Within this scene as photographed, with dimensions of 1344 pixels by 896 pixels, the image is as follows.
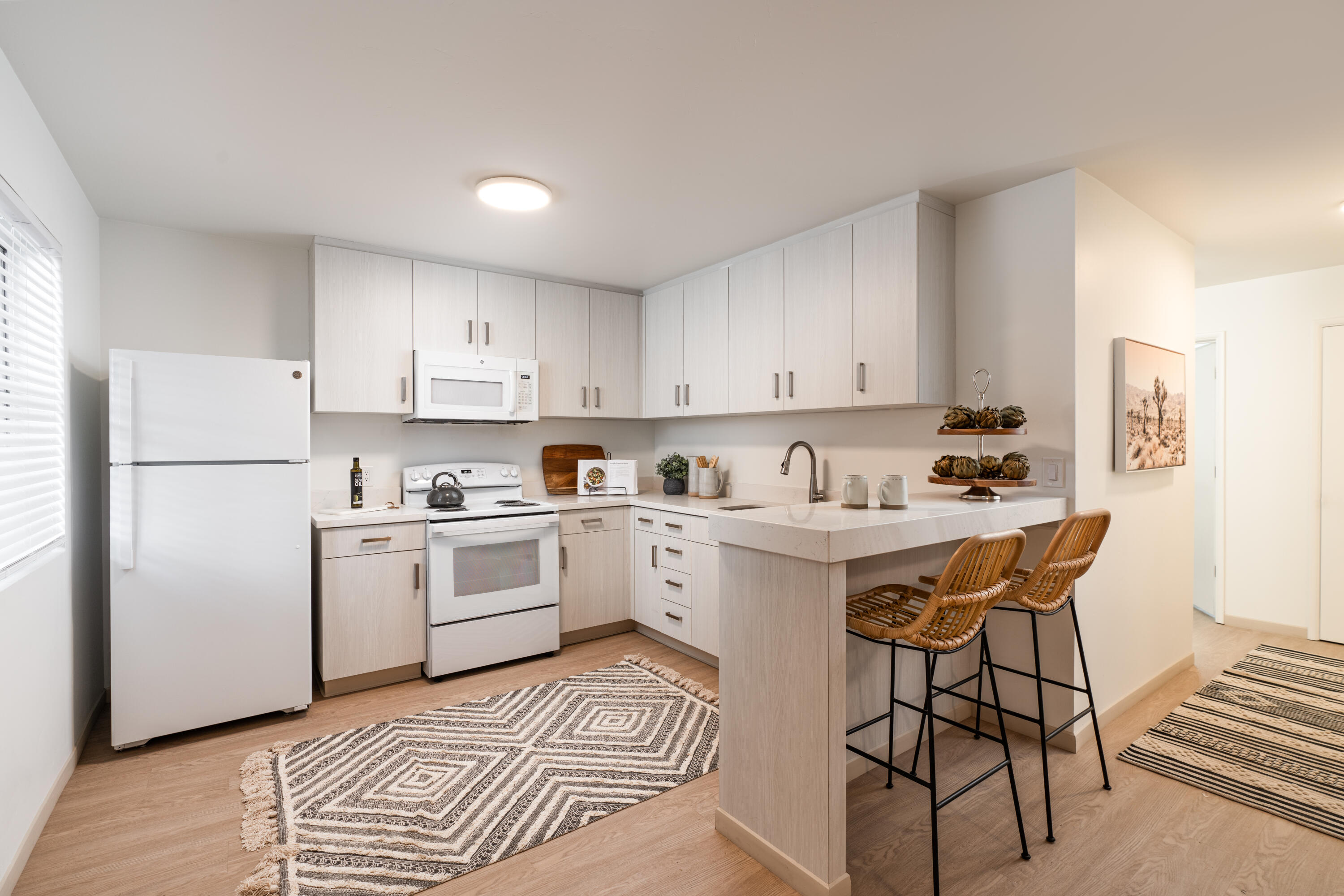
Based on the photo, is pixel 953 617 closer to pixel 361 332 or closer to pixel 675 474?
pixel 675 474

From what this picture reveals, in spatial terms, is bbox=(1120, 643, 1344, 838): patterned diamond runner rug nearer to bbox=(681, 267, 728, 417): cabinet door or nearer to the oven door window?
bbox=(681, 267, 728, 417): cabinet door

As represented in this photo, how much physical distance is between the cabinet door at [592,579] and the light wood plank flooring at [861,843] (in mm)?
1615

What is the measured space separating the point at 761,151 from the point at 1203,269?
128 inches

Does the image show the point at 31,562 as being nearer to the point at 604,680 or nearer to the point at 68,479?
the point at 68,479

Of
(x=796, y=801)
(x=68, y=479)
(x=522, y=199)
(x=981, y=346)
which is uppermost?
(x=522, y=199)

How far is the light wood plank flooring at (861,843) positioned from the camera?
1833 mm

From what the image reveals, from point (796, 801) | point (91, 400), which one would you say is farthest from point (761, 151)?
point (91, 400)

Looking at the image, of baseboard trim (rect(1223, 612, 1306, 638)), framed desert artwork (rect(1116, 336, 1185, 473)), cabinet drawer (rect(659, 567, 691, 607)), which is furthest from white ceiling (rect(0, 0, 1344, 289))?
baseboard trim (rect(1223, 612, 1306, 638))

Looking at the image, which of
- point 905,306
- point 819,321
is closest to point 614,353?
point 819,321

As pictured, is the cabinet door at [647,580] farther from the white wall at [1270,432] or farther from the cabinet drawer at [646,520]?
the white wall at [1270,432]

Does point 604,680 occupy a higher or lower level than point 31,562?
lower

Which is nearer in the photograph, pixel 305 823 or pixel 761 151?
pixel 305 823

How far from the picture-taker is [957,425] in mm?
2547

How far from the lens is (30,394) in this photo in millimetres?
2072
